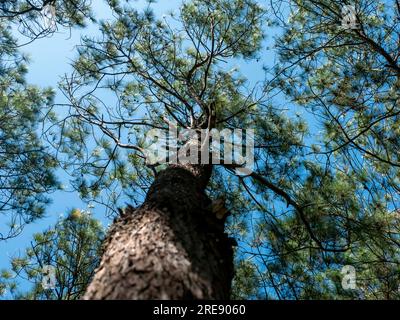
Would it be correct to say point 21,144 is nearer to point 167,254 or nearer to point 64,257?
point 64,257

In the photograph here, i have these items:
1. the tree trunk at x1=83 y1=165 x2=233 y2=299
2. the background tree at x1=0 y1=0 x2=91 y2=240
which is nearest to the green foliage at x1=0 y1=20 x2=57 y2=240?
the background tree at x1=0 y1=0 x2=91 y2=240

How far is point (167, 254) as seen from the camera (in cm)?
107

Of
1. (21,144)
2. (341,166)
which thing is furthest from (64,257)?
(341,166)

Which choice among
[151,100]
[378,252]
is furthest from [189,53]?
[378,252]

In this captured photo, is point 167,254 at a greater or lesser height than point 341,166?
lesser

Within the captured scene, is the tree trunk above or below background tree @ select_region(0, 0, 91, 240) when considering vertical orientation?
below

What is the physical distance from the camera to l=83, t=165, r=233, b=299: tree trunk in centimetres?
95

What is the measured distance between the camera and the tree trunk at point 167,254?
95 centimetres

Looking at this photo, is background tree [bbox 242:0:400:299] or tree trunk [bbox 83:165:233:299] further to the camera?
background tree [bbox 242:0:400:299]

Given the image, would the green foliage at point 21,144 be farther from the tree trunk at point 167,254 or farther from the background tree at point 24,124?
the tree trunk at point 167,254

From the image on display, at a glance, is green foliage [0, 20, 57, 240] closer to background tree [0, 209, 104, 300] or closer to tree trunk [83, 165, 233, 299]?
background tree [0, 209, 104, 300]

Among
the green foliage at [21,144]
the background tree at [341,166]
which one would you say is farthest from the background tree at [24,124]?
the background tree at [341,166]

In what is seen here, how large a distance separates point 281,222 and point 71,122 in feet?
7.47
